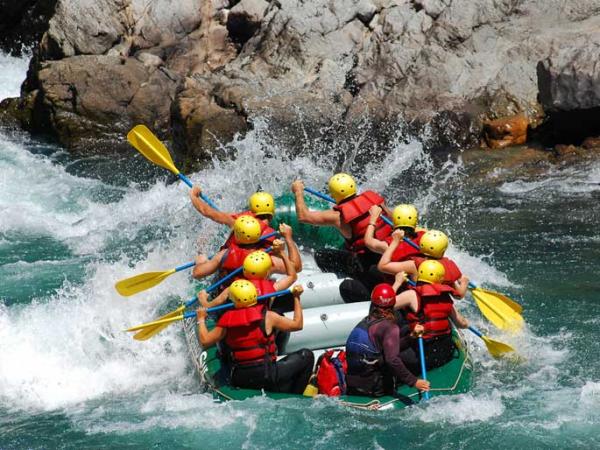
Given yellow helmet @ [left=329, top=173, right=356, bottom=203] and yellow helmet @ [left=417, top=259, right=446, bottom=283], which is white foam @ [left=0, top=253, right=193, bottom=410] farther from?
yellow helmet @ [left=417, top=259, right=446, bottom=283]

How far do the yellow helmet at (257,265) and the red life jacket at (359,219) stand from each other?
1.31 metres

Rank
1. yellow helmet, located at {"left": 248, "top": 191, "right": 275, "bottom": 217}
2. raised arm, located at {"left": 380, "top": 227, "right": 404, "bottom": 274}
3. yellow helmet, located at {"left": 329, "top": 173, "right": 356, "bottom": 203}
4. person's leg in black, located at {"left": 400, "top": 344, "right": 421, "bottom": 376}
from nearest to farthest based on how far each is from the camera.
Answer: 1. person's leg in black, located at {"left": 400, "top": 344, "right": 421, "bottom": 376}
2. raised arm, located at {"left": 380, "top": 227, "right": 404, "bottom": 274}
3. yellow helmet, located at {"left": 248, "top": 191, "right": 275, "bottom": 217}
4. yellow helmet, located at {"left": 329, "top": 173, "right": 356, "bottom": 203}

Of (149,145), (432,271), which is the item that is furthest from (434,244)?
(149,145)

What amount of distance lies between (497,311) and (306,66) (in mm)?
8862

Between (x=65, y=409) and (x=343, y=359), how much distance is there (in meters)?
2.43

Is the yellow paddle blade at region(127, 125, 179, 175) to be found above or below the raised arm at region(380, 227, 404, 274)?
above

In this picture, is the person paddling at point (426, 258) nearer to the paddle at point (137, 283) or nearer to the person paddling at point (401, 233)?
the person paddling at point (401, 233)

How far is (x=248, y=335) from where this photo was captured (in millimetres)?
6660

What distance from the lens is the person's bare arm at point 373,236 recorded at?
25.5ft

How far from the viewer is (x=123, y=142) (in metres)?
16.2

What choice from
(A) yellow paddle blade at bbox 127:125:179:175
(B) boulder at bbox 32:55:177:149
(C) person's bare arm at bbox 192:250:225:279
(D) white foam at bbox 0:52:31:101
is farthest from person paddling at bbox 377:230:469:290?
(D) white foam at bbox 0:52:31:101

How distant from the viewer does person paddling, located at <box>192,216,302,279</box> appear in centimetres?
754

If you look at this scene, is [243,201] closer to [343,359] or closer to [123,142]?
[343,359]

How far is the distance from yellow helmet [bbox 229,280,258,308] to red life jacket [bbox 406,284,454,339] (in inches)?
48.8
